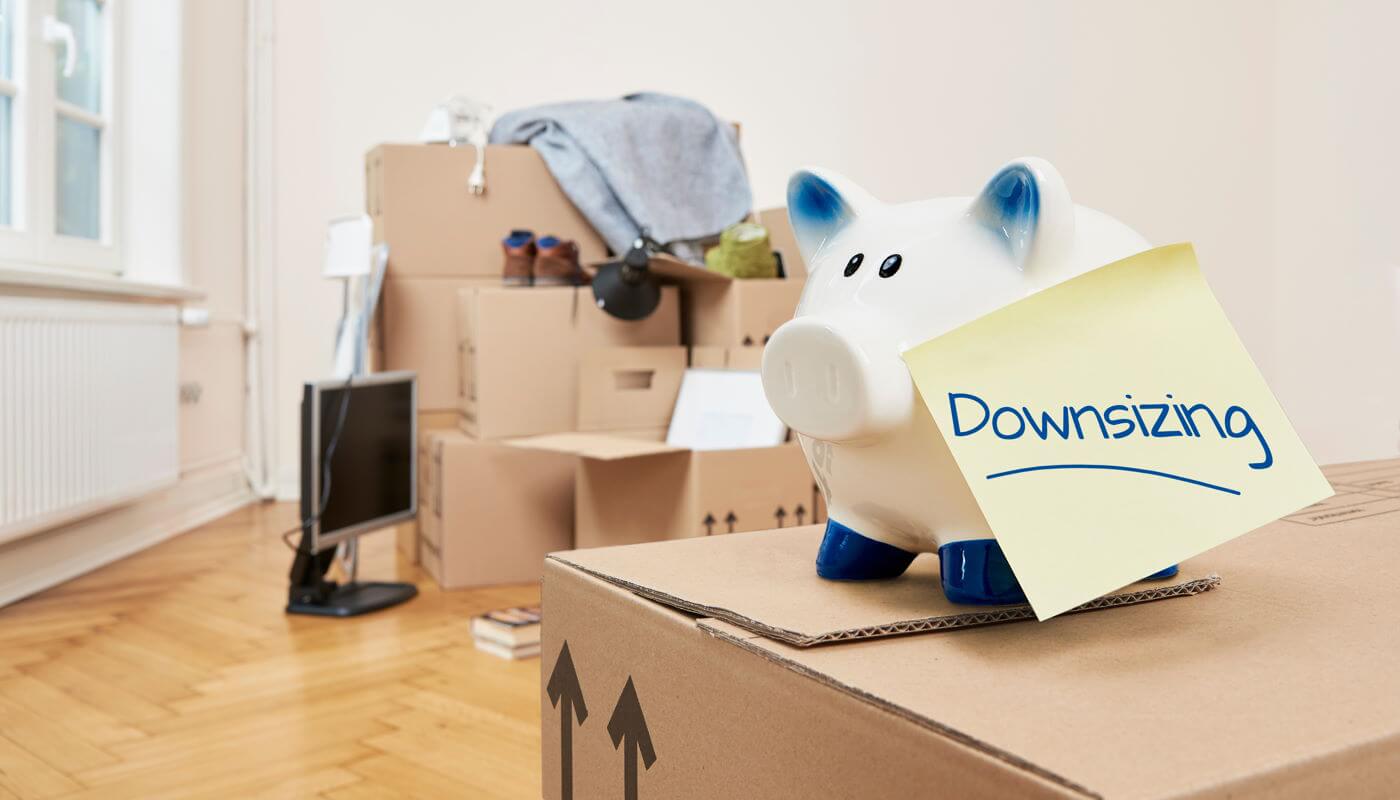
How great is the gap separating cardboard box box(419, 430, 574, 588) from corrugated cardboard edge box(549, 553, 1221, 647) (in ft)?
5.46

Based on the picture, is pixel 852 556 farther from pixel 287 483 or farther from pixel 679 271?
pixel 287 483

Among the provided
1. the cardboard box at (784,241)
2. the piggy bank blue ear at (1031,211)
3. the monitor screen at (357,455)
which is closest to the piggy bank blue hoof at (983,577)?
the piggy bank blue ear at (1031,211)

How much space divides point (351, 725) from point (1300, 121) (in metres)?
1.90

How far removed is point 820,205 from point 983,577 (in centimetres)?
21

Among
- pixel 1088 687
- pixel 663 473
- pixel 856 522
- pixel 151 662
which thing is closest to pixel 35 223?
pixel 151 662

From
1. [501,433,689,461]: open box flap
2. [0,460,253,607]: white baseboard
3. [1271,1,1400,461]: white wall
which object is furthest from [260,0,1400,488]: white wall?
[501,433,689,461]: open box flap

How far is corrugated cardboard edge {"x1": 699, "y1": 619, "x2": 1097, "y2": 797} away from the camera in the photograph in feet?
0.90

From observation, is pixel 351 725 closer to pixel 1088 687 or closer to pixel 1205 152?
pixel 1088 687

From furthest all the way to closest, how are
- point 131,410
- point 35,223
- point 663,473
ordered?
point 131,410 < point 35,223 < point 663,473

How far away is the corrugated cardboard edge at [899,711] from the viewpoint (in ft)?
0.90

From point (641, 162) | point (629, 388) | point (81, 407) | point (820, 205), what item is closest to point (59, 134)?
point (81, 407)

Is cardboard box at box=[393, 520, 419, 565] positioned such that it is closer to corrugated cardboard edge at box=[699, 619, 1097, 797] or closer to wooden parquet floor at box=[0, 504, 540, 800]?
wooden parquet floor at box=[0, 504, 540, 800]

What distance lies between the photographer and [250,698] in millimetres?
1401

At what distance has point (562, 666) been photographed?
52 cm
